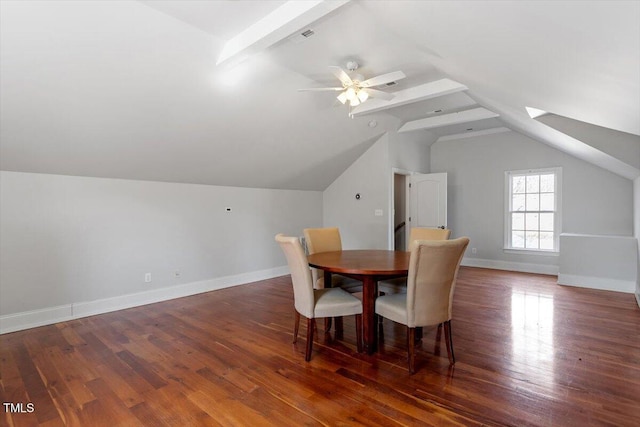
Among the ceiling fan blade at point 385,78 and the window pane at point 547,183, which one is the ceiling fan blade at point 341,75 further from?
the window pane at point 547,183

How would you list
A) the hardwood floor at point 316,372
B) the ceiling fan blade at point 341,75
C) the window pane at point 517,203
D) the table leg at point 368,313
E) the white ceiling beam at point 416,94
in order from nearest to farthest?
the hardwood floor at point 316,372, the table leg at point 368,313, the ceiling fan blade at point 341,75, the white ceiling beam at point 416,94, the window pane at point 517,203

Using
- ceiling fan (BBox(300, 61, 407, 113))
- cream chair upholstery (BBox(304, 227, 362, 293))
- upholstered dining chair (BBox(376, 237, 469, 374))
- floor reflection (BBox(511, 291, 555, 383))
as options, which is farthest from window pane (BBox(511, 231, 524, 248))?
upholstered dining chair (BBox(376, 237, 469, 374))

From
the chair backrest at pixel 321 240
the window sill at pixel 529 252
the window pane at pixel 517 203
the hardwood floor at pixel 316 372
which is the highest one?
the window pane at pixel 517 203

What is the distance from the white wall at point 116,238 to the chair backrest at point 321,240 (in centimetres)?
197

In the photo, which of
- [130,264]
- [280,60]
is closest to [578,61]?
[280,60]

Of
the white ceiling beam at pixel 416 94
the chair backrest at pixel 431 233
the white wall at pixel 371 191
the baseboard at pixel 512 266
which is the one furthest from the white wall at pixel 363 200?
the baseboard at pixel 512 266

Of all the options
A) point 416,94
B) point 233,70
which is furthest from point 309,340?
point 416,94

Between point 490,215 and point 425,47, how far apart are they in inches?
187

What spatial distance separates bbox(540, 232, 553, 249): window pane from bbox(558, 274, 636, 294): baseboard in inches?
40.4

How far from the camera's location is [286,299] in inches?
172

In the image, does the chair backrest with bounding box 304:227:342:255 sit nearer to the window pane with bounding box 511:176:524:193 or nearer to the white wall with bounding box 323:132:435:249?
the white wall with bounding box 323:132:435:249

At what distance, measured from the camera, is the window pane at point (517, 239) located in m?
6.18

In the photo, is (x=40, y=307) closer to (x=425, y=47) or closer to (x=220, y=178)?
(x=220, y=178)

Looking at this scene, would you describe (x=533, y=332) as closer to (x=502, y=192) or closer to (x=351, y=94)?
(x=351, y=94)
